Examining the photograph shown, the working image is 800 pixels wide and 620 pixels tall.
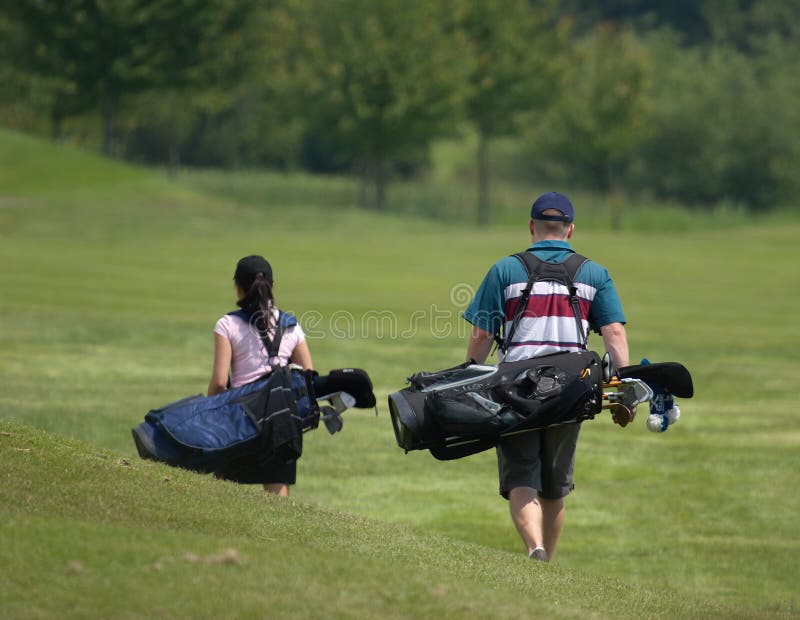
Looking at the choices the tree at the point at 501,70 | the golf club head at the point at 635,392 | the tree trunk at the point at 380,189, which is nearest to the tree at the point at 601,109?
the tree at the point at 501,70

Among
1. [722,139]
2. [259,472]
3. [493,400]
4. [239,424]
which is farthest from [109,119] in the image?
[493,400]

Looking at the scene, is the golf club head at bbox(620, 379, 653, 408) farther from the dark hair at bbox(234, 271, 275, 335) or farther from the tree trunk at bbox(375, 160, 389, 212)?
the tree trunk at bbox(375, 160, 389, 212)

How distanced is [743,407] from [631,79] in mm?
48485

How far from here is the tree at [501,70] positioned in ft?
198

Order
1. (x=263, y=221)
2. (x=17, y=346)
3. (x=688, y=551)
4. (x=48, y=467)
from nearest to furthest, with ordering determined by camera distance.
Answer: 1. (x=48, y=467)
2. (x=688, y=551)
3. (x=17, y=346)
4. (x=263, y=221)

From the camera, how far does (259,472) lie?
795 centimetres

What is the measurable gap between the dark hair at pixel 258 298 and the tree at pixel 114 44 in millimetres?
51350

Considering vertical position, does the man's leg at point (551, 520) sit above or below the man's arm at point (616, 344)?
below

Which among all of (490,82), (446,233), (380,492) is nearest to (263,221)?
(446,233)

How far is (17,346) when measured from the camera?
17.5 metres

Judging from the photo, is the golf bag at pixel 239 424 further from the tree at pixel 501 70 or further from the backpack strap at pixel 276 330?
the tree at pixel 501 70

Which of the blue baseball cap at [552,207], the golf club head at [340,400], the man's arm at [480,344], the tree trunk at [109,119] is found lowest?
the golf club head at [340,400]

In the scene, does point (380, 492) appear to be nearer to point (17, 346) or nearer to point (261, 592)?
point (261, 592)

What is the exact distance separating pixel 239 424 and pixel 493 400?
169cm
